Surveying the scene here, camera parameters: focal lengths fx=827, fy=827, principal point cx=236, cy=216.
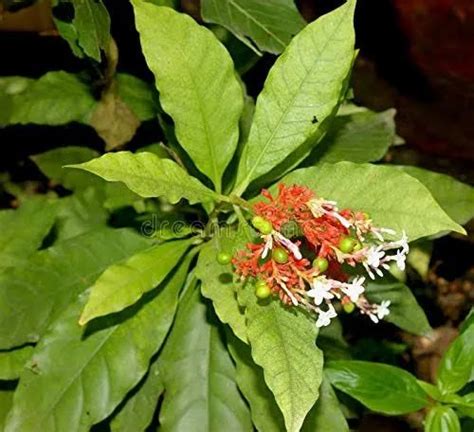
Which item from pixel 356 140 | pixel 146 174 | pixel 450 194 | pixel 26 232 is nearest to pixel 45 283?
pixel 26 232

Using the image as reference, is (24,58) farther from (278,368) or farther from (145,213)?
(278,368)

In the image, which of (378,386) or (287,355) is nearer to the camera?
(287,355)

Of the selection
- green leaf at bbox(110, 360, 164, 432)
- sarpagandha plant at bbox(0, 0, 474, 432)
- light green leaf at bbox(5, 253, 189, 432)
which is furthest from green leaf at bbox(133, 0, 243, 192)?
green leaf at bbox(110, 360, 164, 432)

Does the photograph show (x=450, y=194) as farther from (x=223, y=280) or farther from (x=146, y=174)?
(x=146, y=174)

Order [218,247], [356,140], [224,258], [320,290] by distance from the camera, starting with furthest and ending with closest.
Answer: [356,140]
[218,247]
[224,258]
[320,290]

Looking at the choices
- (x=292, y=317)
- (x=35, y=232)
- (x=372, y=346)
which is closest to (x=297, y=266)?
(x=292, y=317)

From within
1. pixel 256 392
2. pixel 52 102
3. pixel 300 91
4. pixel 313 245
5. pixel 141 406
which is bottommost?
pixel 141 406
